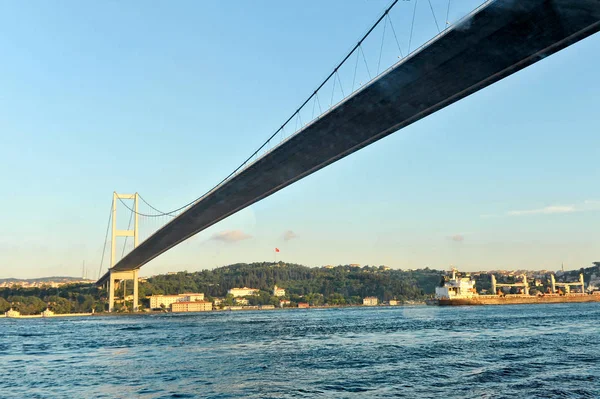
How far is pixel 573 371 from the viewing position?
474 inches

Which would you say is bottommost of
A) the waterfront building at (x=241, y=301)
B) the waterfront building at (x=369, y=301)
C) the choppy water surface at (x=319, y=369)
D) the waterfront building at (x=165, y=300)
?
the waterfront building at (x=369, y=301)

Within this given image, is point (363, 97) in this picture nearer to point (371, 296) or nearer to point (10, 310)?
point (10, 310)

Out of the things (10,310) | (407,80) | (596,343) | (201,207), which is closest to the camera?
(596,343)

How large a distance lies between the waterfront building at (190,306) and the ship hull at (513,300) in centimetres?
3707

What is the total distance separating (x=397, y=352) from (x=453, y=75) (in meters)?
9.40

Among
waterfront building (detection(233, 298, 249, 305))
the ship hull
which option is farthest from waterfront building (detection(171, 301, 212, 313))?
the ship hull

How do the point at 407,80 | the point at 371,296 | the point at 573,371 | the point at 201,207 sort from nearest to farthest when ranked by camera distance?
the point at 573,371 → the point at 407,80 → the point at 201,207 → the point at 371,296

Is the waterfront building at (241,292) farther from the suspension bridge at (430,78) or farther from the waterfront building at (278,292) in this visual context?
the suspension bridge at (430,78)

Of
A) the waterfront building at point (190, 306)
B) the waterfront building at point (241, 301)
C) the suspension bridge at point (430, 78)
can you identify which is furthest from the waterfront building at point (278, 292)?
the suspension bridge at point (430, 78)

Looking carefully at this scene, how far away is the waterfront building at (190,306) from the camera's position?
85.6 meters

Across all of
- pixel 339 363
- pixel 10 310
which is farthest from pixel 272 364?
pixel 10 310

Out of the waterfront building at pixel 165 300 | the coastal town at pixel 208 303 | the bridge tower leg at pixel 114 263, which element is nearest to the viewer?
the bridge tower leg at pixel 114 263

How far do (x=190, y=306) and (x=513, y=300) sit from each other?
162 ft

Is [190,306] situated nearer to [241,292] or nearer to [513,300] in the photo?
Result: [241,292]
